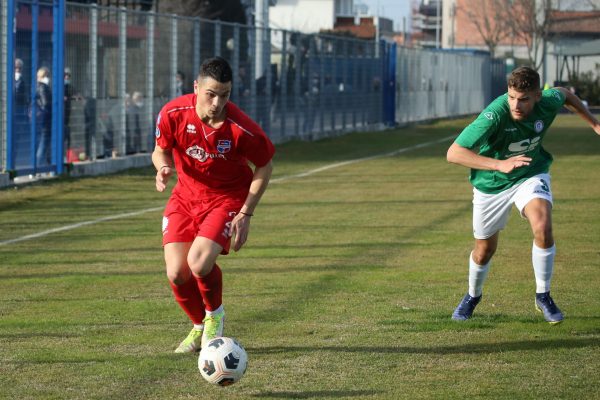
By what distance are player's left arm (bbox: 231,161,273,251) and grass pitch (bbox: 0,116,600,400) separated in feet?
2.53

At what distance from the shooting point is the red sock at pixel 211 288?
725 cm

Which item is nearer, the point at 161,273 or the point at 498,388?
the point at 498,388

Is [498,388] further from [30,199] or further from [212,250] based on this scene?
[30,199]

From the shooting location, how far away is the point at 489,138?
832 centimetres

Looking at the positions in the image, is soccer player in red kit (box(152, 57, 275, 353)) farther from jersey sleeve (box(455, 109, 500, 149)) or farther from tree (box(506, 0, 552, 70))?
tree (box(506, 0, 552, 70))

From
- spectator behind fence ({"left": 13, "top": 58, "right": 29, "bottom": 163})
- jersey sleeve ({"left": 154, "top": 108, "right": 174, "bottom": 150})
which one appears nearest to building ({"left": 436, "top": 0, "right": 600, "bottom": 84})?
spectator behind fence ({"left": 13, "top": 58, "right": 29, "bottom": 163})

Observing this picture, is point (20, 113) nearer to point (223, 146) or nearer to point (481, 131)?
point (481, 131)

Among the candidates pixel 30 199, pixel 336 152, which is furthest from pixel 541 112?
pixel 336 152

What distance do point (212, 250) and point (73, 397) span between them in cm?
130

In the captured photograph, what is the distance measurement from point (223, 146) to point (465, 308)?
242 cm

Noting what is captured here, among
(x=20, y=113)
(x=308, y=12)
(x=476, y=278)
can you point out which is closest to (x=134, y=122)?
(x=20, y=113)

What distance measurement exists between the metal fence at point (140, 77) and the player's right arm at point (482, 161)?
1115 centimetres

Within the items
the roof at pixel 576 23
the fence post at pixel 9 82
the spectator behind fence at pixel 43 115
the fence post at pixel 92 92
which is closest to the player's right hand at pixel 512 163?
the fence post at pixel 9 82

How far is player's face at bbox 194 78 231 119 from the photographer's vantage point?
6.98 m
